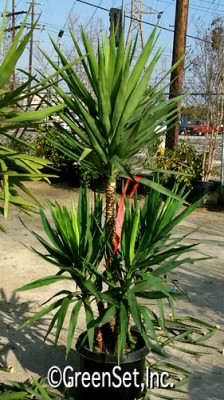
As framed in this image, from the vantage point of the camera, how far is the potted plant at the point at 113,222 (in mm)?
3090

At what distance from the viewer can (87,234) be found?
3240 millimetres

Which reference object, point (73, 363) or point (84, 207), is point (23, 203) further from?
point (73, 363)

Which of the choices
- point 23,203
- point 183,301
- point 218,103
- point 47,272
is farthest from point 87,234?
point 218,103

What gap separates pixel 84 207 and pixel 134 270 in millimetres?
499

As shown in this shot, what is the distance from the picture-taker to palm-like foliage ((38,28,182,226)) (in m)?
3.08

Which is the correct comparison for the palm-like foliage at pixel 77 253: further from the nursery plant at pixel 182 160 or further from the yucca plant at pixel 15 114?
the nursery plant at pixel 182 160

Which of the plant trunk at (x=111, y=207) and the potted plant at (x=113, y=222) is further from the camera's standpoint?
the plant trunk at (x=111, y=207)

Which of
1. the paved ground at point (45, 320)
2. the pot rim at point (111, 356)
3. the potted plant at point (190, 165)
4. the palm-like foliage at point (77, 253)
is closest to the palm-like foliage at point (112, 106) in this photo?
the palm-like foliage at point (77, 253)

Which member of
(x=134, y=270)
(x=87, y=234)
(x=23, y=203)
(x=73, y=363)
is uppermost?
(x=23, y=203)

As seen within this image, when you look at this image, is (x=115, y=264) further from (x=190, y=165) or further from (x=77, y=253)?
(x=190, y=165)

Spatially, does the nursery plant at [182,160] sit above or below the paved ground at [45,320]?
above

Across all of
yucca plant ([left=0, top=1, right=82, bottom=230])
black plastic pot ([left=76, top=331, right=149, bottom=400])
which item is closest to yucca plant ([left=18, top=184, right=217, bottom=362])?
black plastic pot ([left=76, top=331, right=149, bottom=400])

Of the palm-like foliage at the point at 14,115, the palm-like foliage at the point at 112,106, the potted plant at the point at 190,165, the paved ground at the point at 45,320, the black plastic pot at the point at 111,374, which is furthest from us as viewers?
the potted plant at the point at 190,165

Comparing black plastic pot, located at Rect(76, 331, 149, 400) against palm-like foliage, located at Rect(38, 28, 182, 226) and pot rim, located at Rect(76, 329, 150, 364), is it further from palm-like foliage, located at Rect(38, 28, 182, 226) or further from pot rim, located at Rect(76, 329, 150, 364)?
palm-like foliage, located at Rect(38, 28, 182, 226)
